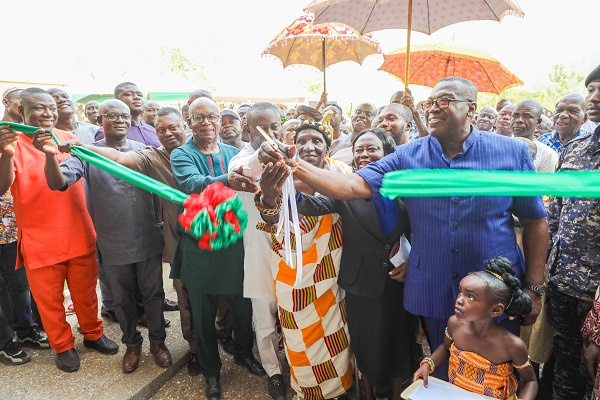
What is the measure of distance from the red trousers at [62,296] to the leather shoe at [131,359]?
43 cm

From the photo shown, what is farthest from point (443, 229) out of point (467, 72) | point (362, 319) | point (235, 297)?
point (467, 72)

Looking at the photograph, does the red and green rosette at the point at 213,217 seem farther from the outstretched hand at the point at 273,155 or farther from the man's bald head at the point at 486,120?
the man's bald head at the point at 486,120

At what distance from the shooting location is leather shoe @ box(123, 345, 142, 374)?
350 centimetres

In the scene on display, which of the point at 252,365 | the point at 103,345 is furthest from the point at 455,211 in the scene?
the point at 103,345

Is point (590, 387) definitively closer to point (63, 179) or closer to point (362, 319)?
point (362, 319)

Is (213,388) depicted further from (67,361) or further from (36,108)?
(36,108)

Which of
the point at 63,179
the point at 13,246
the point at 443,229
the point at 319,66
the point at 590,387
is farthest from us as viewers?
the point at 319,66

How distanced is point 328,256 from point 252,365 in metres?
1.43

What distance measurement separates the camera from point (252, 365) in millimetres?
3596

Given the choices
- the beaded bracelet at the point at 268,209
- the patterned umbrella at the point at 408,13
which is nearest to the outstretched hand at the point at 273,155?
the beaded bracelet at the point at 268,209

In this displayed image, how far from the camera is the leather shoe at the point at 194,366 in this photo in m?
3.61

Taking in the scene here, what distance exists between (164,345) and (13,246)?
1.62 meters

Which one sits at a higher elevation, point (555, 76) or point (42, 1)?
point (42, 1)

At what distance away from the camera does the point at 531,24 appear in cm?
10588
